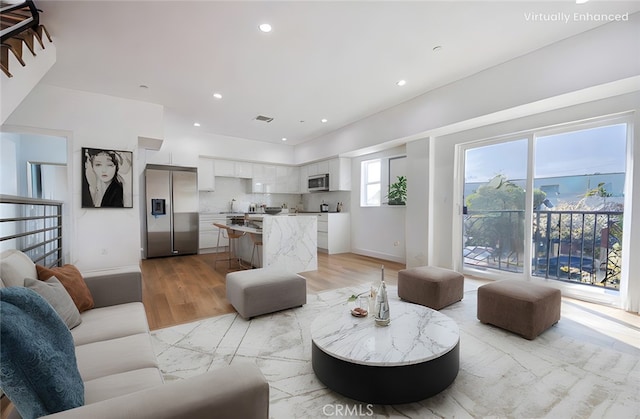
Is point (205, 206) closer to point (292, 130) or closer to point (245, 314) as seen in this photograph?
point (292, 130)

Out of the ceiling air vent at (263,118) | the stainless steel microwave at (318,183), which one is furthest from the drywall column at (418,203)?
the ceiling air vent at (263,118)

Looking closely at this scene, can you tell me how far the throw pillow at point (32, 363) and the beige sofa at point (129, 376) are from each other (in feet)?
0.39

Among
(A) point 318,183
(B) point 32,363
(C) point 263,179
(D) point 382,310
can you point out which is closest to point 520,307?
(D) point 382,310

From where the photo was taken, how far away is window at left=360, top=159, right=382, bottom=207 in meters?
6.27

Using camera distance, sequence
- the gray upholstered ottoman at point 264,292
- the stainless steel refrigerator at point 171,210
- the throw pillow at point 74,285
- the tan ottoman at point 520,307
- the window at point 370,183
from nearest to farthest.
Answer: the throw pillow at point 74,285 < the tan ottoman at point 520,307 < the gray upholstered ottoman at point 264,292 < the stainless steel refrigerator at point 171,210 < the window at point 370,183

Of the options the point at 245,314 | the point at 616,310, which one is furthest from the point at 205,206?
the point at 616,310

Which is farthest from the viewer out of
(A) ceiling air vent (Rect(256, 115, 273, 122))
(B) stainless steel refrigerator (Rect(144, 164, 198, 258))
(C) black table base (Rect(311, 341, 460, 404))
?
(B) stainless steel refrigerator (Rect(144, 164, 198, 258))

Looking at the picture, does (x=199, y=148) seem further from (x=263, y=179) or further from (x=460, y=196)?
(x=460, y=196)

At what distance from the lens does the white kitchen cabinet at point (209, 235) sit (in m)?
6.60

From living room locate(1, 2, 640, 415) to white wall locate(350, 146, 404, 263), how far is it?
3cm

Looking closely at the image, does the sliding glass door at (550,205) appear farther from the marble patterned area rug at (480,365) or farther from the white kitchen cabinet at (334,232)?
the white kitchen cabinet at (334,232)

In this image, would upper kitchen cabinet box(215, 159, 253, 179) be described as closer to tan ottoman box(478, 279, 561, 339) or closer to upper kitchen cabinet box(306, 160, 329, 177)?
upper kitchen cabinet box(306, 160, 329, 177)

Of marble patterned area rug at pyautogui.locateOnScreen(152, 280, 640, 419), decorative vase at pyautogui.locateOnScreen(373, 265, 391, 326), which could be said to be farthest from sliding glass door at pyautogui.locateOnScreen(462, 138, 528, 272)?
decorative vase at pyautogui.locateOnScreen(373, 265, 391, 326)

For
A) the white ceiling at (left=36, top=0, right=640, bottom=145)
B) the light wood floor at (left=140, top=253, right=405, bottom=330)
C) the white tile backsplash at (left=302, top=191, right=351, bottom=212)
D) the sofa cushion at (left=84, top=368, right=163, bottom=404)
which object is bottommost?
the light wood floor at (left=140, top=253, right=405, bottom=330)
